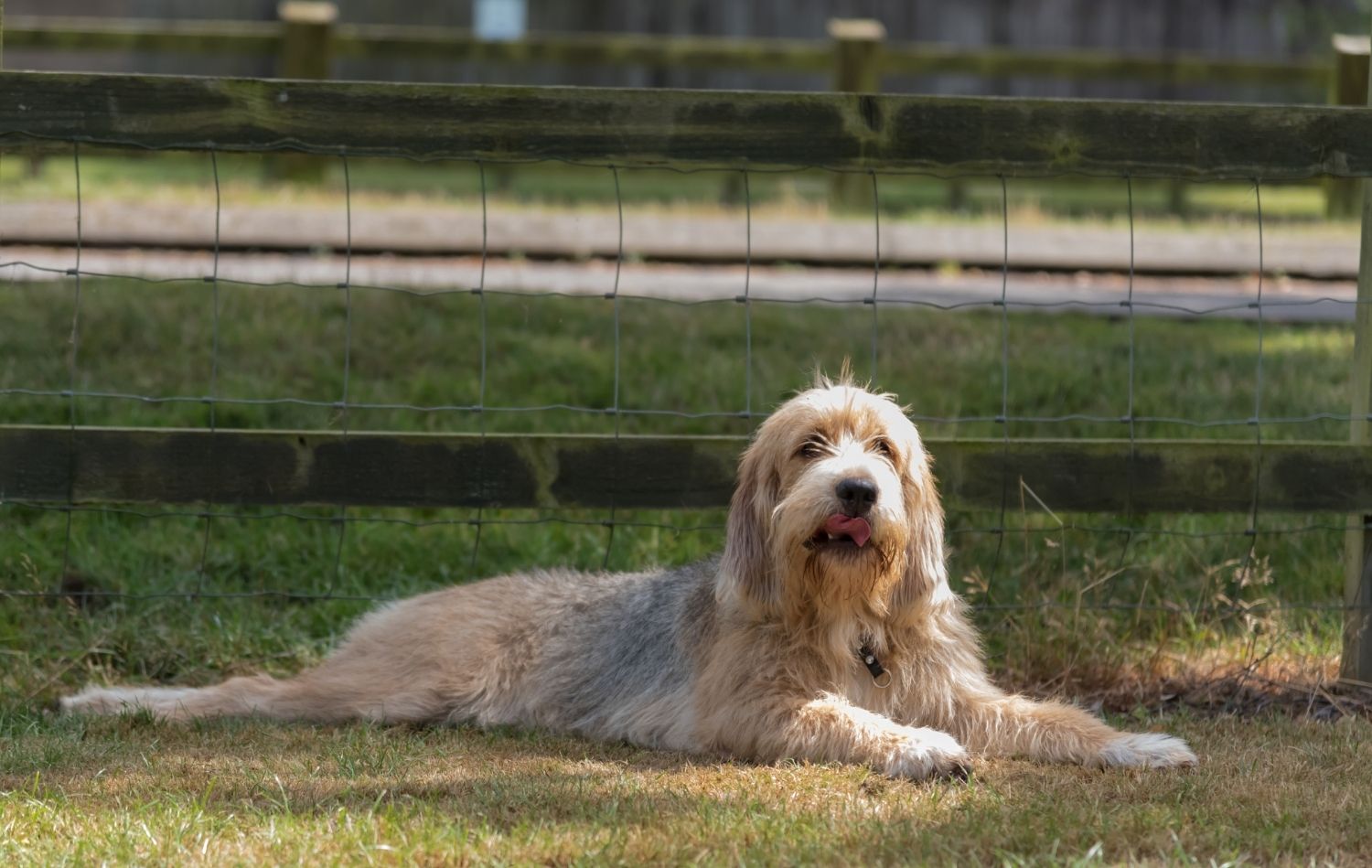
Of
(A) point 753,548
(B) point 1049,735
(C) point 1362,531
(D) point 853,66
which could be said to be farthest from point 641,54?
(B) point 1049,735

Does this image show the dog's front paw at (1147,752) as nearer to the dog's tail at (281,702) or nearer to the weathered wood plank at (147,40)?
the dog's tail at (281,702)

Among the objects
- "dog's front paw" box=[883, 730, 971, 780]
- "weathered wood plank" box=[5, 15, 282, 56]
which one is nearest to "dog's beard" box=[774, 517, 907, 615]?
"dog's front paw" box=[883, 730, 971, 780]

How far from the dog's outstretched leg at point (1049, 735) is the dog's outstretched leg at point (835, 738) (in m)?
0.25

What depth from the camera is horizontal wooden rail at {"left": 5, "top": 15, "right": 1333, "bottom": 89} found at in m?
14.0

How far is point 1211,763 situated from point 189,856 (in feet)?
9.70

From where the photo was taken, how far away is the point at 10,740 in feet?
16.9

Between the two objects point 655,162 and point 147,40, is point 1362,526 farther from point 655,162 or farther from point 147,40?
point 147,40

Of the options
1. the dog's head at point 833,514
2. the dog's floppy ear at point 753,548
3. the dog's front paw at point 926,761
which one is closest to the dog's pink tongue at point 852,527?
the dog's head at point 833,514

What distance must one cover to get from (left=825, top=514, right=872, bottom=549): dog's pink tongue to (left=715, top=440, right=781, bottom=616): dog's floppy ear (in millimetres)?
254

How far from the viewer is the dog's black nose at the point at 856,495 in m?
4.87

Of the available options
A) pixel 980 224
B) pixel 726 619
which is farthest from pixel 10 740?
pixel 980 224

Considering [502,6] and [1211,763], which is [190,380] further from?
[502,6]

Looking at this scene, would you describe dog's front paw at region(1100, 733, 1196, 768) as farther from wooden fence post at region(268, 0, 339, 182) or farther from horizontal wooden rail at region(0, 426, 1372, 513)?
wooden fence post at region(268, 0, 339, 182)

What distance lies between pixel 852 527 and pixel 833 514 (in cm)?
7
